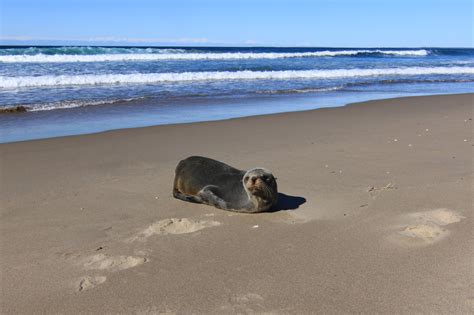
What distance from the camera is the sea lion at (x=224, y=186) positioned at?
14.3ft

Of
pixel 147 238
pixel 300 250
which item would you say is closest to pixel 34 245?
pixel 147 238

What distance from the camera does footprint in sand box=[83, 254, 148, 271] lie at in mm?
3323

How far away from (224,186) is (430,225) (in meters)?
1.77

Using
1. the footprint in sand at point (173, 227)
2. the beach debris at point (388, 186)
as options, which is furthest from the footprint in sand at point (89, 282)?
the beach debris at point (388, 186)

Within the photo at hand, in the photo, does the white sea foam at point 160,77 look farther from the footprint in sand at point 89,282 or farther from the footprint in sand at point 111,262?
the footprint in sand at point 89,282

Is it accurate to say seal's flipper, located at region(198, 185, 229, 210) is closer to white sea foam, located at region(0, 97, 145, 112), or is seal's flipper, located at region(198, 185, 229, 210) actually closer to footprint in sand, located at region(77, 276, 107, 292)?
footprint in sand, located at region(77, 276, 107, 292)

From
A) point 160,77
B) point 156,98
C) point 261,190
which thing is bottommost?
point 261,190

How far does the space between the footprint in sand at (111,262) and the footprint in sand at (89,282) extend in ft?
0.46

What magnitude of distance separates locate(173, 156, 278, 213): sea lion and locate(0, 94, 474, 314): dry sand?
108 mm

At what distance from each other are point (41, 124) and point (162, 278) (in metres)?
6.88

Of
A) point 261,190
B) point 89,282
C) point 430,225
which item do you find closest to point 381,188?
point 430,225

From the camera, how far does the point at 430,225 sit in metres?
3.95

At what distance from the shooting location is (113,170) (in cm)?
587

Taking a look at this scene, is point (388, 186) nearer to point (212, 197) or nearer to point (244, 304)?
point (212, 197)
